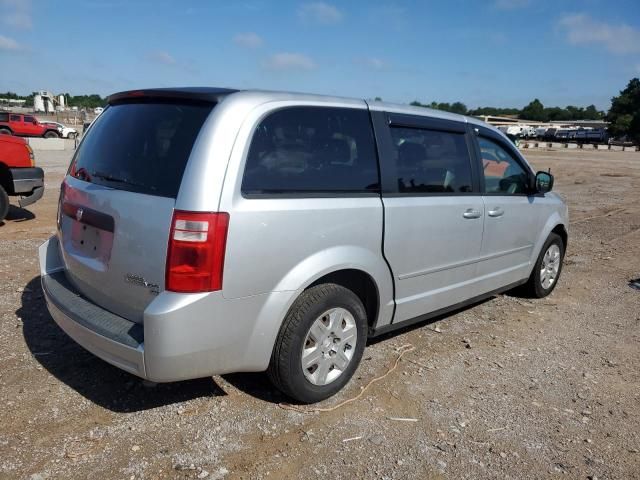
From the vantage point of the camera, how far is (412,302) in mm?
3916

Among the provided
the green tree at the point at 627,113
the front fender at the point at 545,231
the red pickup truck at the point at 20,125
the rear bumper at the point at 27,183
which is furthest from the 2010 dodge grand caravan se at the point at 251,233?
the green tree at the point at 627,113

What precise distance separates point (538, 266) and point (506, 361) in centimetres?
161

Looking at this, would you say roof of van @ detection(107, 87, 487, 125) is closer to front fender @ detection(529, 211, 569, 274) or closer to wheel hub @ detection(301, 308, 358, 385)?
wheel hub @ detection(301, 308, 358, 385)

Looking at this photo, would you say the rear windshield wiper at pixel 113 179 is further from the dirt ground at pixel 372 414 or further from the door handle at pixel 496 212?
the door handle at pixel 496 212

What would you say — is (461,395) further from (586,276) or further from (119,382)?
(586,276)

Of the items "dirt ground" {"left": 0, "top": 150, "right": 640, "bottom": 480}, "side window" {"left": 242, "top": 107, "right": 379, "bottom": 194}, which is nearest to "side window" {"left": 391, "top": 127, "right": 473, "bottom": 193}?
"side window" {"left": 242, "top": 107, "right": 379, "bottom": 194}

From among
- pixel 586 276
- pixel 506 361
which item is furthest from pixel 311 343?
pixel 586 276

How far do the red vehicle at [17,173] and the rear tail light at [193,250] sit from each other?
6.40 m

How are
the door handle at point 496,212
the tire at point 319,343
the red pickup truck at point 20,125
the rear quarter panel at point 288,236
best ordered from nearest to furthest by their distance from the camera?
Result: the rear quarter panel at point 288,236 < the tire at point 319,343 < the door handle at point 496,212 < the red pickup truck at point 20,125

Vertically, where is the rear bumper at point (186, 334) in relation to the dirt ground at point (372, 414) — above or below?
above

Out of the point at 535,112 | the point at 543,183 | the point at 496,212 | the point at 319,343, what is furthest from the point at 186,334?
the point at 535,112

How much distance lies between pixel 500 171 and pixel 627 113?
9773cm

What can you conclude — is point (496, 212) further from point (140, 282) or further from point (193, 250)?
point (140, 282)

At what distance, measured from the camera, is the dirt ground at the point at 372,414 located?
2.80 metres
